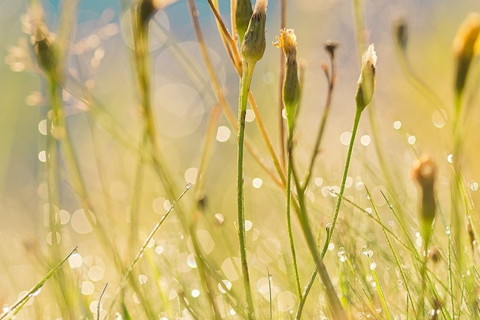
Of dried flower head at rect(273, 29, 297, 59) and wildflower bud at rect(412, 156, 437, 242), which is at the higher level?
dried flower head at rect(273, 29, 297, 59)

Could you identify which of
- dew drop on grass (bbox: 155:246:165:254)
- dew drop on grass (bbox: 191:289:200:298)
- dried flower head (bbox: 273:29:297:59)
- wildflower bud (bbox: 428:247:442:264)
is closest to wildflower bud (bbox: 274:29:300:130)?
dried flower head (bbox: 273:29:297:59)

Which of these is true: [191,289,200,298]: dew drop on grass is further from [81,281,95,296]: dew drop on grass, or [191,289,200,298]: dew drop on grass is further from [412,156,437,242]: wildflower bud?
[412,156,437,242]: wildflower bud

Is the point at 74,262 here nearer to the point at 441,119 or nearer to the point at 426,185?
the point at 426,185

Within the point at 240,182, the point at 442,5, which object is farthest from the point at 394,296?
the point at 442,5

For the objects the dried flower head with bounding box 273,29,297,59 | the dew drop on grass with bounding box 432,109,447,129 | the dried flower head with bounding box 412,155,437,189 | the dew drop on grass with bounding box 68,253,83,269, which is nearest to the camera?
the dried flower head with bounding box 412,155,437,189

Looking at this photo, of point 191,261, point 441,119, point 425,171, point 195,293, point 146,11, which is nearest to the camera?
point 425,171

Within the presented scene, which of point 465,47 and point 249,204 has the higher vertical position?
point 465,47

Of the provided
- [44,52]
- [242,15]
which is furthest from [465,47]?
[44,52]
